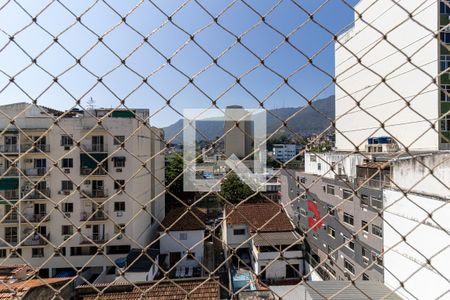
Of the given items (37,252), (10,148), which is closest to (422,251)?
(10,148)

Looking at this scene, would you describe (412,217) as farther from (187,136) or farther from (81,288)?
(81,288)

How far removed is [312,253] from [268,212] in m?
1.42

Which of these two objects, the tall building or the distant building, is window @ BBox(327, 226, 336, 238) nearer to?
the distant building

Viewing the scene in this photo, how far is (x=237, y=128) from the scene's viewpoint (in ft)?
3.08

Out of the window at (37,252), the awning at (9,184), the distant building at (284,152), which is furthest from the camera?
the window at (37,252)

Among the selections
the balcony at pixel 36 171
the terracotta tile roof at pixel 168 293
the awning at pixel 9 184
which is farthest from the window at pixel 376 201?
the awning at pixel 9 184

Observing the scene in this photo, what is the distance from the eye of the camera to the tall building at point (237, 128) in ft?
3.14

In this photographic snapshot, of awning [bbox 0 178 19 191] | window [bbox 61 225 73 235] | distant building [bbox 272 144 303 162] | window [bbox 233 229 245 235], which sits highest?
distant building [bbox 272 144 303 162]

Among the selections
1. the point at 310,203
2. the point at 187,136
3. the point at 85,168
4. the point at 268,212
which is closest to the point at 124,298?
the point at 187,136

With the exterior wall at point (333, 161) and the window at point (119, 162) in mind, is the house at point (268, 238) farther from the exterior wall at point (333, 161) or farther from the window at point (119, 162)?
the window at point (119, 162)

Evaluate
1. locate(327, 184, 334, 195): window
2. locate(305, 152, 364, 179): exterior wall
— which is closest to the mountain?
locate(305, 152, 364, 179): exterior wall

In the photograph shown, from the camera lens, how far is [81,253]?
22.6 feet

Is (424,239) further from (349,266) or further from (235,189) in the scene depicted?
(235,189)

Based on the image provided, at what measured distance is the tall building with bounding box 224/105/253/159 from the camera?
0.96 meters
